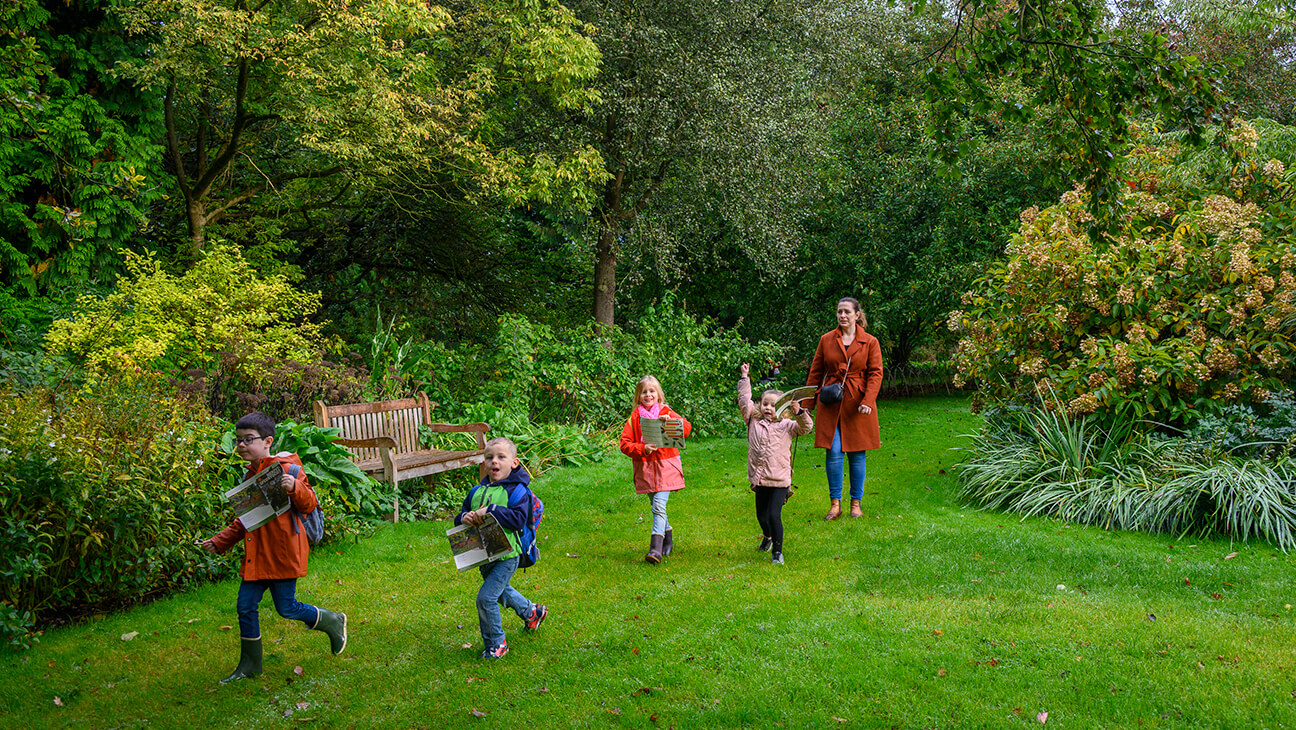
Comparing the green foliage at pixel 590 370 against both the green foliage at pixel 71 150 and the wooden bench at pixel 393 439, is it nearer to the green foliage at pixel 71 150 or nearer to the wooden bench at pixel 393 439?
the wooden bench at pixel 393 439

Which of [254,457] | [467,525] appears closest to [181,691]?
[254,457]

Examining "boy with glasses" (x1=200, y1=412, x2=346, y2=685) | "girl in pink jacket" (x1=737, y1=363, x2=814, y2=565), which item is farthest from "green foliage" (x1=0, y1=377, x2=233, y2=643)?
"girl in pink jacket" (x1=737, y1=363, x2=814, y2=565)

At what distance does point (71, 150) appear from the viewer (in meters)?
9.16

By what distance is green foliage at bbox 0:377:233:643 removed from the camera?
484 cm

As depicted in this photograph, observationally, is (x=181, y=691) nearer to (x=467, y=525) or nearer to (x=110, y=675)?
(x=110, y=675)

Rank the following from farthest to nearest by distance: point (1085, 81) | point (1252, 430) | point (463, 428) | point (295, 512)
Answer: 1. point (463, 428)
2. point (1252, 430)
3. point (295, 512)
4. point (1085, 81)

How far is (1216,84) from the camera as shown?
11.9ft

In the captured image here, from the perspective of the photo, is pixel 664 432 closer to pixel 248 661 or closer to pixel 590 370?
pixel 248 661

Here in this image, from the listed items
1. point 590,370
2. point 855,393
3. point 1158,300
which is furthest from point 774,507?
point 590,370

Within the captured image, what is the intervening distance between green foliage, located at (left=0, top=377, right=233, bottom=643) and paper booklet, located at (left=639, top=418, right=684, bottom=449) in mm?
2851

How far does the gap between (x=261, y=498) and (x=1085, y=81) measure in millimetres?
4036

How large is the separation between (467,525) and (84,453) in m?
2.47

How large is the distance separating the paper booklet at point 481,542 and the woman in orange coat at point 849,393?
3.47 meters

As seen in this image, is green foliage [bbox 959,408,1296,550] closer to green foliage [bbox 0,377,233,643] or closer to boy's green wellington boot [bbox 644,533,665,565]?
boy's green wellington boot [bbox 644,533,665,565]
